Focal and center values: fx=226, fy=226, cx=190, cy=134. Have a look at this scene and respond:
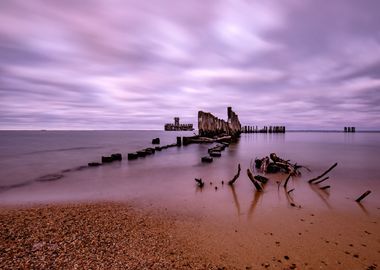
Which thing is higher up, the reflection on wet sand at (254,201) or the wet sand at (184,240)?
the wet sand at (184,240)

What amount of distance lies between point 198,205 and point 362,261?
18.1 ft

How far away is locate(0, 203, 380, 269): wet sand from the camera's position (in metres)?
5.09

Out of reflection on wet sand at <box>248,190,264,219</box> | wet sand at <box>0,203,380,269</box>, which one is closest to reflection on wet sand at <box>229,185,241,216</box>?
reflection on wet sand at <box>248,190,264,219</box>

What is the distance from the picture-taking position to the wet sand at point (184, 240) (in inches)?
200

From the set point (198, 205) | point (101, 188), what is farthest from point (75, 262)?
point (101, 188)

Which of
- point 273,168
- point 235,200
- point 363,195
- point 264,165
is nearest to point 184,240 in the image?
point 235,200

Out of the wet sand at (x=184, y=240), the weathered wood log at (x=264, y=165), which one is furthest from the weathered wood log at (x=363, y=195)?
the weathered wood log at (x=264, y=165)

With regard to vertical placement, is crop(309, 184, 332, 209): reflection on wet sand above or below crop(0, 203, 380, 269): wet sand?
below

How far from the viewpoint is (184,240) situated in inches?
244

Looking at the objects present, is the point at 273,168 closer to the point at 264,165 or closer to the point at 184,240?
the point at 264,165

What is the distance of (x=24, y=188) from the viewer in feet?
43.6

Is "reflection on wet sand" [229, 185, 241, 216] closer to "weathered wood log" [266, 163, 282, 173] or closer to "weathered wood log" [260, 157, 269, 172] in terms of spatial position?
"weathered wood log" [260, 157, 269, 172]

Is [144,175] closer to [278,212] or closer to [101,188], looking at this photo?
[101,188]

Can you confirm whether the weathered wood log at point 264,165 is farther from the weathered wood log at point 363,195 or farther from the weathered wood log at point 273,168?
the weathered wood log at point 363,195
